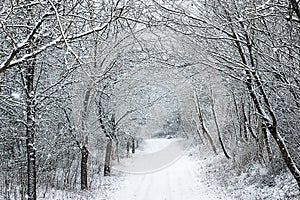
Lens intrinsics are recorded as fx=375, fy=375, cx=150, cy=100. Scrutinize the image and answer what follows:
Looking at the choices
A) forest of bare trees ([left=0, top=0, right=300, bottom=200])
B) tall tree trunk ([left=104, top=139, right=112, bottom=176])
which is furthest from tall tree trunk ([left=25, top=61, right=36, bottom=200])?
tall tree trunk ([left=104, top=139, right=112, bottom=176])

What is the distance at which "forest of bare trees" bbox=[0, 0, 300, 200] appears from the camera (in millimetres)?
4953

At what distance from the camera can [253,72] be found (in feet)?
19.4

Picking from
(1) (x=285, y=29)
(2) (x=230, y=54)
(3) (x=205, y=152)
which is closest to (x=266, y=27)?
(1) (x=285, y=29)

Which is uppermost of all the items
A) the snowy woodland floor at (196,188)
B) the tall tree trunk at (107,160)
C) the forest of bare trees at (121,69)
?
the forest of bare trees at (121,69)

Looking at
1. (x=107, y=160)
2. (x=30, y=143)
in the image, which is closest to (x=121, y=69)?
(x=30, y=143)

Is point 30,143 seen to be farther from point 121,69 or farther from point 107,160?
point 107,160

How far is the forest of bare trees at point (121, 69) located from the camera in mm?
4953

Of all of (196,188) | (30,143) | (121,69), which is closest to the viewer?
(30,143)

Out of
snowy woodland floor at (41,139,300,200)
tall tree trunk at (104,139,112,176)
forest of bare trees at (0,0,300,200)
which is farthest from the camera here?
tall tree trunk at (104,139,112,176)

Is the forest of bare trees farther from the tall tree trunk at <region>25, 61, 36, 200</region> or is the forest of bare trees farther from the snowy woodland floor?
the snowy woodland floor

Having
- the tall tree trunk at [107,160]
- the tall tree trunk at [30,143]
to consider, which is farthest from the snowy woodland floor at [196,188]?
the tall tree trunk at [30,143]

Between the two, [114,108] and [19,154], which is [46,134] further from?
[114,108]

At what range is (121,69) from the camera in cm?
→ 1109

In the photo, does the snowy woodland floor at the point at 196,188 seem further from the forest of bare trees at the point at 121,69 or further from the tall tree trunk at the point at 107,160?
the forest of bare trees at the point at 121,69
